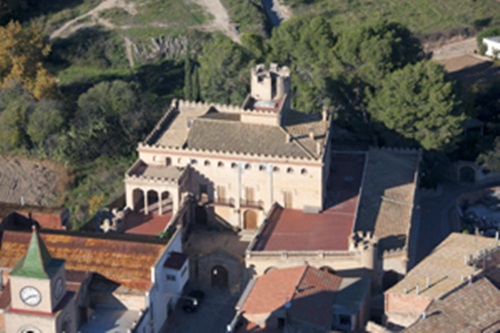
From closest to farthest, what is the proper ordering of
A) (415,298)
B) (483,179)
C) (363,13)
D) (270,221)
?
(415,298) < (270,221) < (483,179) < (363,13)

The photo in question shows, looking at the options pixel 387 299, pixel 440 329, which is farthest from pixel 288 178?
pixel 440 329

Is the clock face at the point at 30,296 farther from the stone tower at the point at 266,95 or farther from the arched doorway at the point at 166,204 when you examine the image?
the stone tower at the point at 266,95

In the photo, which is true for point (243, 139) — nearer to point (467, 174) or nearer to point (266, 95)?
point (266, 95)

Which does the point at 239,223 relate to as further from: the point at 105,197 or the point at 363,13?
the point at 363,13

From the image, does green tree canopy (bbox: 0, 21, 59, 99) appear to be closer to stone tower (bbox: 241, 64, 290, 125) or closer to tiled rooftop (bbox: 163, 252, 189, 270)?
stone tower (bbox: 241, 64, 290, 125)

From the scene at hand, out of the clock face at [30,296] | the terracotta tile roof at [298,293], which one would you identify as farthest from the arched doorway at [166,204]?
the clock face at [30,296]
